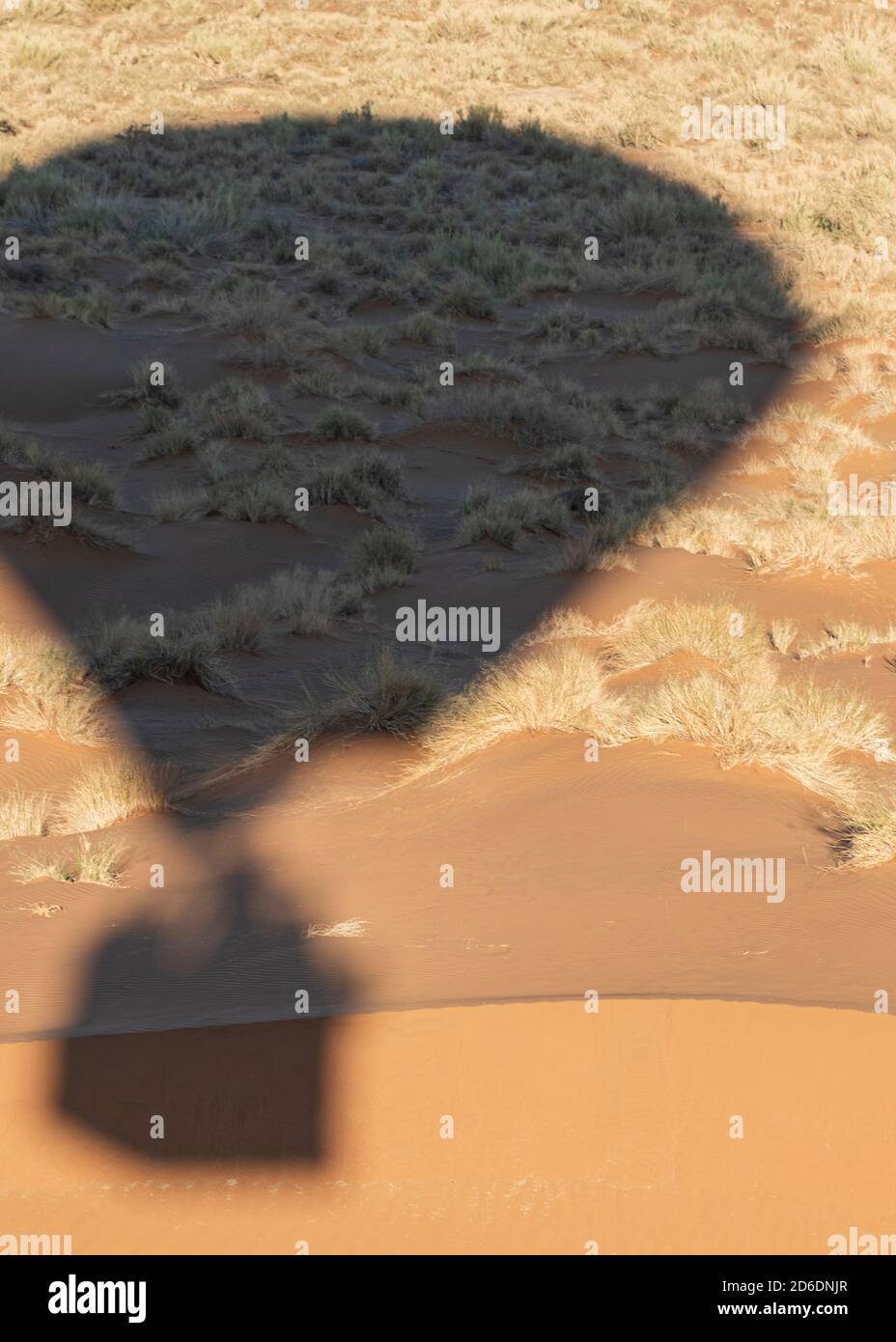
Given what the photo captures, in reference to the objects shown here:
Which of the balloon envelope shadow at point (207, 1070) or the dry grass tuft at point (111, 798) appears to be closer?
the balloon envelope shadow at point (207, 1070)

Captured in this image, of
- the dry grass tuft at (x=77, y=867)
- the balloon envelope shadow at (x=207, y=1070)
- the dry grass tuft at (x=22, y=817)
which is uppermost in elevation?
the dry grass tuft at (x=22, y=817)

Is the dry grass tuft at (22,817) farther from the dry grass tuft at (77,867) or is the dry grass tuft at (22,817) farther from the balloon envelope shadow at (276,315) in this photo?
the balloon envelope shadow at (276,315)

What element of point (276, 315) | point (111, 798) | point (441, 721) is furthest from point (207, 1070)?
point (276, 315)

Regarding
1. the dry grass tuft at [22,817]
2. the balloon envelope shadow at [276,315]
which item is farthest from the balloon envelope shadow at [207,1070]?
the dry grass tuft at [22,817]

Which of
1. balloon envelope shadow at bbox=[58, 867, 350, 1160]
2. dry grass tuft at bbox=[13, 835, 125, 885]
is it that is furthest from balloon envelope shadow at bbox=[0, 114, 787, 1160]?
dry grass tuft at bbox=[13, 835, 125, 885]

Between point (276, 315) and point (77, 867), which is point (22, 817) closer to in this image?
point (77, 867)

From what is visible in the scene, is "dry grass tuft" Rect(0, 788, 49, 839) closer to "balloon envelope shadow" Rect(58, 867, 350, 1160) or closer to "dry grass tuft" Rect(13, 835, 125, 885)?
"dry grass tuft" Rect(13, 835, 125, 885)
